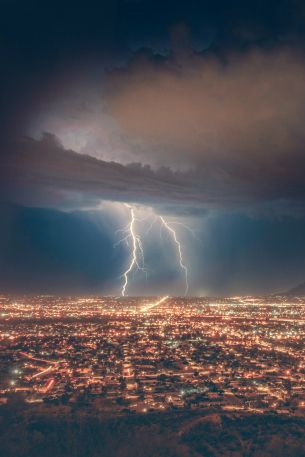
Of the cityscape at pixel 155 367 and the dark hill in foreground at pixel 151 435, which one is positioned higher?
the cityscape at pixel 155 367

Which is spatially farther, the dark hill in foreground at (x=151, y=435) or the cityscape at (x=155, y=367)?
the cityscape at (x=155, y=367)

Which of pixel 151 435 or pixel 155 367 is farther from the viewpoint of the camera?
pixel 155 367

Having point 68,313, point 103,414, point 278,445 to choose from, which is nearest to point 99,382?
point 103,414

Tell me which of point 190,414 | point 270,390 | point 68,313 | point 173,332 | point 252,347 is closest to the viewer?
point 190,414

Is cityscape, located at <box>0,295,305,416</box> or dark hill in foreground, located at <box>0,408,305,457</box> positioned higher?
cityscape, located at <box>0,295,305,416</box>

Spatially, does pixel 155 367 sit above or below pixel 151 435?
above

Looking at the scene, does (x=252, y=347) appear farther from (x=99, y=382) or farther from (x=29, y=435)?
(x=29, y=435)

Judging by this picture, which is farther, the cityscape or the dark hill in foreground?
the cityscape

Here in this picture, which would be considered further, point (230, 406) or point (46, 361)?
point (46, 361)
